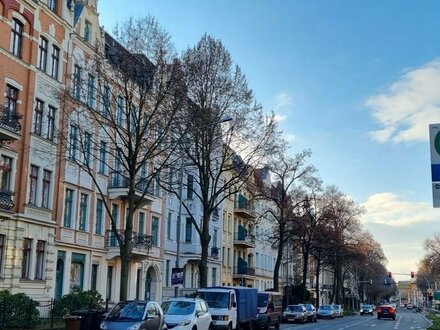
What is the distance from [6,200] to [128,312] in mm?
11625

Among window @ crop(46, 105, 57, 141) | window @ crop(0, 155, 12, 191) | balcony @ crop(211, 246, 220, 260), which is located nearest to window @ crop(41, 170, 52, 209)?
window @ crop(46, 105, 57, 141)

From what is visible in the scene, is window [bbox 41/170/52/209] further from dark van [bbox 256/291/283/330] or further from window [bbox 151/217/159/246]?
window [bbox 151/217/159/246]

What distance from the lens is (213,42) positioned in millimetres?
32281

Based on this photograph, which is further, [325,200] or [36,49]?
[325,200]

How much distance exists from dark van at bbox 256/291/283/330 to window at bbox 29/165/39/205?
14.1 m

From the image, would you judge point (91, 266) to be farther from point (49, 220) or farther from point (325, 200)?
point (325, 200)

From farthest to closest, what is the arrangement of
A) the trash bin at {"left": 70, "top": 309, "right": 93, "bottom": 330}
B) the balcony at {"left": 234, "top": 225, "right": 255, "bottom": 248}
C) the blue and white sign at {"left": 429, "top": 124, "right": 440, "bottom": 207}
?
the balcony at {"left": 234, "top": 225, "right": 255, "bottom": 248} < the trash bin at {"left": 70, "top": 309, "right": 93, "bottom": 330} < the blue and white sign at {"left": 429, "top": 124, "right": 440, "bottom": 207}

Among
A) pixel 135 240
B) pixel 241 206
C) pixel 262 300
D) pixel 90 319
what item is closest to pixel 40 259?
pixel 135 240

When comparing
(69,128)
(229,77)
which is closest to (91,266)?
(69,128)

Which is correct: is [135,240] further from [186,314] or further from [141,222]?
[186,314]

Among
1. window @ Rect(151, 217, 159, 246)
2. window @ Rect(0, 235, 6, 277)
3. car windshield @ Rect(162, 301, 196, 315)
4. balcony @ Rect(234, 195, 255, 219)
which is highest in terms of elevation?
balcony @ Rect(234, 195, 255, 219)

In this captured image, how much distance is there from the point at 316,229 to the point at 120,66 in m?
43.7

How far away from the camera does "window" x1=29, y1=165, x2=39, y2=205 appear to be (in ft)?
101

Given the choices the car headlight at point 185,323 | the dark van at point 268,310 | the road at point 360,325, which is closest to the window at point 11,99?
the car headlight at point 185,323
